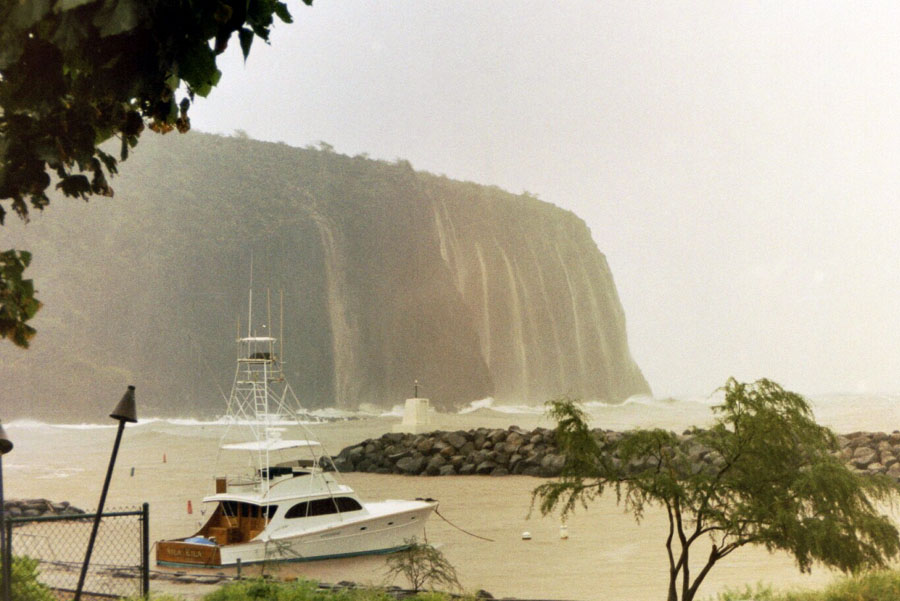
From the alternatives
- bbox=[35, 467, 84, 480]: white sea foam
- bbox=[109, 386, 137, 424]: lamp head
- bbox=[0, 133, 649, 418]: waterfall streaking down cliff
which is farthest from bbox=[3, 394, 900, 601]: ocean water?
bbox=[109, 386, 137, 424]: lamp head

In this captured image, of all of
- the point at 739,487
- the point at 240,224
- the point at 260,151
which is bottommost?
the point at 739,487

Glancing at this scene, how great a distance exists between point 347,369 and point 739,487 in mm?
43413

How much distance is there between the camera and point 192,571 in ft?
50.3

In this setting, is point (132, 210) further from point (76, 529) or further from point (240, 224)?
point (76, 529)

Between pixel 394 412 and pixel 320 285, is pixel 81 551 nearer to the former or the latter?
pixel 394 412

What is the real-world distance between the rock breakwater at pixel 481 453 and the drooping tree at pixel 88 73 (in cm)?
2953

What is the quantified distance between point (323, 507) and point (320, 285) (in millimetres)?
40675

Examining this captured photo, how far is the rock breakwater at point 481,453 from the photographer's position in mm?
31297

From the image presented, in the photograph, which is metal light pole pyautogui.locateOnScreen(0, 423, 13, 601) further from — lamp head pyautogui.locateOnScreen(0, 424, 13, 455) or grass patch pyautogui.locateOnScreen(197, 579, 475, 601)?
grass patch pyautogui.locateOnScreen(197, 579, 475, 601)

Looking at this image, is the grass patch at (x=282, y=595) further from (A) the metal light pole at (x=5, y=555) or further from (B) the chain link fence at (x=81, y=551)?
(B) the chain link fence at (x=81, y=551)

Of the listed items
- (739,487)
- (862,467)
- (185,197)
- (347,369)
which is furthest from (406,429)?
(739,487)

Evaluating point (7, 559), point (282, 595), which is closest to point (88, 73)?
point (7, 559)

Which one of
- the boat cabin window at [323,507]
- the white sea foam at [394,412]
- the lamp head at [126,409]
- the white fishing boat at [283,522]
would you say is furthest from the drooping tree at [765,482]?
the white sea foam at [394,412]

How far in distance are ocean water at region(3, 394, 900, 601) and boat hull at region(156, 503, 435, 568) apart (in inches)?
10.5
